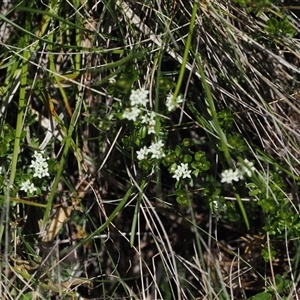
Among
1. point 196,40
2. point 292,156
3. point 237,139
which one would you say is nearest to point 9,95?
point 196,40

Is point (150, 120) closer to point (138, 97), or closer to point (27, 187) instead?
point (138, 97)

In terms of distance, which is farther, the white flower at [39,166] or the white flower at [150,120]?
the white flower at [39,166]

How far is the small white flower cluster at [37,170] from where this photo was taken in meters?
1.38

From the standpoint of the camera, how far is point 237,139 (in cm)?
123

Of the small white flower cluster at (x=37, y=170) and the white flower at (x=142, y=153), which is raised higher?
the white flower at (x=142, y=153)

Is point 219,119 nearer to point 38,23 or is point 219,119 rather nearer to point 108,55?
point 108,55

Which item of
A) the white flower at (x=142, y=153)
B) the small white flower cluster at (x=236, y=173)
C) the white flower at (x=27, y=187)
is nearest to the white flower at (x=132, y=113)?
the white flower at (x=142, y=153)

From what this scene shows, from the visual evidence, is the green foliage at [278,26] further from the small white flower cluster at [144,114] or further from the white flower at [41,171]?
the white flower at [41,171]

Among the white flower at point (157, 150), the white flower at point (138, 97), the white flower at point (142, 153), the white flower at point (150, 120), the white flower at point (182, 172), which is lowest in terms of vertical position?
the white flower at point (182, 172)

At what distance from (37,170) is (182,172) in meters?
0.37

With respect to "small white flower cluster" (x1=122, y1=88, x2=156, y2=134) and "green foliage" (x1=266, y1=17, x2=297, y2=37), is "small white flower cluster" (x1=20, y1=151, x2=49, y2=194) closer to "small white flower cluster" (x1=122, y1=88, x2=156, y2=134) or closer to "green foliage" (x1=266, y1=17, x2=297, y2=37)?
"small white flower cluster" (x1=122, y1=88, x2=156, y2=134)

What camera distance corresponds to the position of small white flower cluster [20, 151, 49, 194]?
1376 mm

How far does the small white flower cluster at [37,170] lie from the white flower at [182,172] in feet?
1.10

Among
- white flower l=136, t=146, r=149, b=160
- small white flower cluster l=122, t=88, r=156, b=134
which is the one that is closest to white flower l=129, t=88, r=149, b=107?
small white flower cluster l=122, t=88, r=156, b=134
